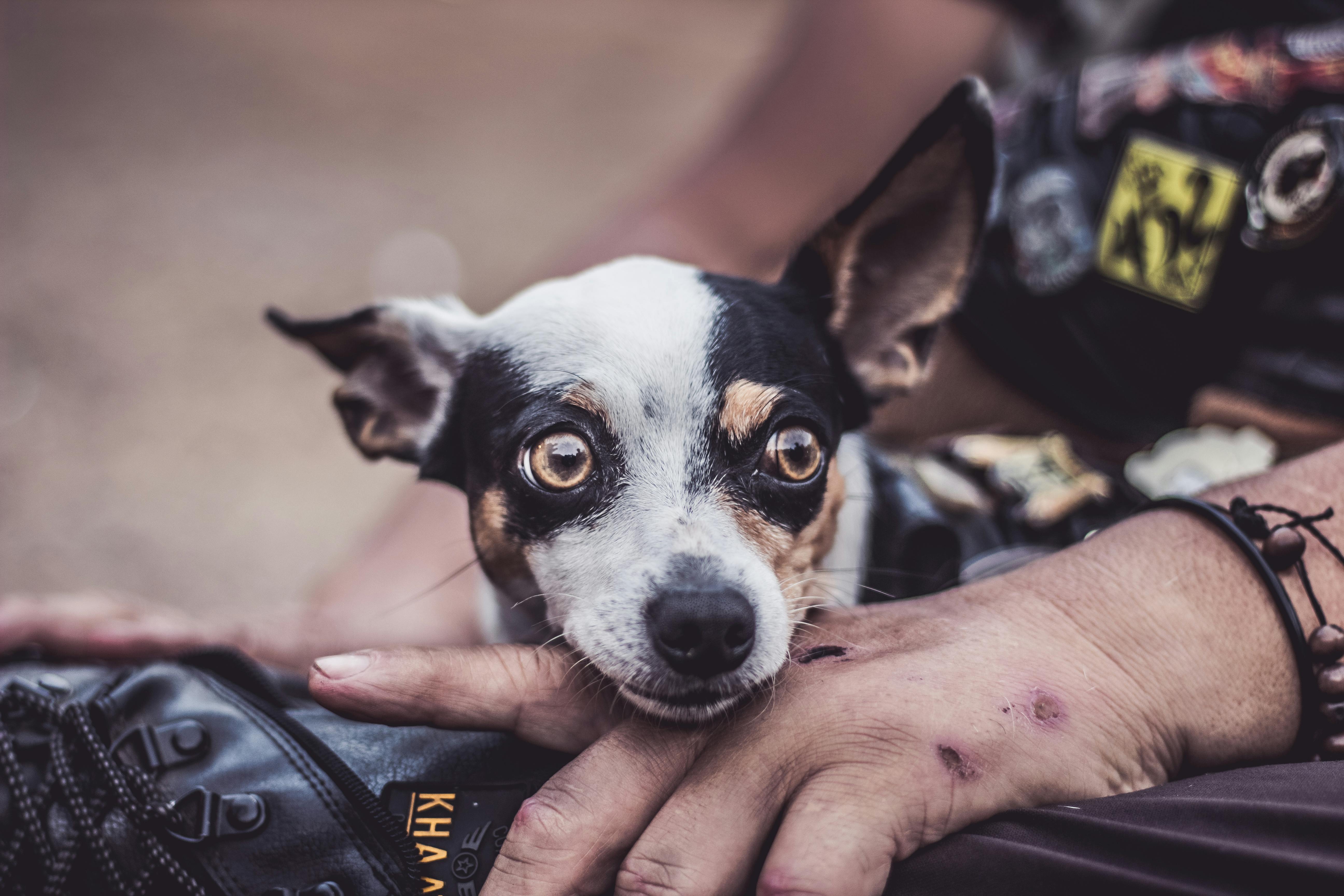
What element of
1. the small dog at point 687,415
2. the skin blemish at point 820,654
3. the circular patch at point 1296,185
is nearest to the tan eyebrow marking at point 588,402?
the small dog at point 687,415

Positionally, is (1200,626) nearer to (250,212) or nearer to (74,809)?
(74,809)

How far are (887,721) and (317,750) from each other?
27.3 inches

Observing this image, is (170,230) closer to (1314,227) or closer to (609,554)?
(609,554)

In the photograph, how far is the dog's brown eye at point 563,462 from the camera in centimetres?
127

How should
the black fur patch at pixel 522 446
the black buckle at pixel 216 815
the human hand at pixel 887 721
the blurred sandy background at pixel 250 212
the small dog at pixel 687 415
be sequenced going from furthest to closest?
the blurred sandy background at pixel 250 212, the black fur patch at pixel 522 446, the small dog at pixel 687 415, the black buckle at pixel 216 815, the human hand at pixel 887 721

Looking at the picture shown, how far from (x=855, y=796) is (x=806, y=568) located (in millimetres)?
496

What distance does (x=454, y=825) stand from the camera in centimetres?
104

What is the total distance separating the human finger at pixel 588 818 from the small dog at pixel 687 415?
8cm

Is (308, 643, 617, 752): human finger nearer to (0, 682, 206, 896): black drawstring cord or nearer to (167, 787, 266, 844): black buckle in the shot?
(167, 787, 266, 844): black buckle

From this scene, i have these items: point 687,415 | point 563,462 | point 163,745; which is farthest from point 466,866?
point 687,415

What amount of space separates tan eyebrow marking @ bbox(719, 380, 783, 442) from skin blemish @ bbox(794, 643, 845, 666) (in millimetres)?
316

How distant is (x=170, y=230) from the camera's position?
16.9 ft

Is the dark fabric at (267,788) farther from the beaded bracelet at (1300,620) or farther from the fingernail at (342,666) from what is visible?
the beaded bracelet at (1300,620)

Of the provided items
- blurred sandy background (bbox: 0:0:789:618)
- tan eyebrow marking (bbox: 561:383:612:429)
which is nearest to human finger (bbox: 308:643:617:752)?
tan eyebrow marking (bbox: 561:383:612:429)
